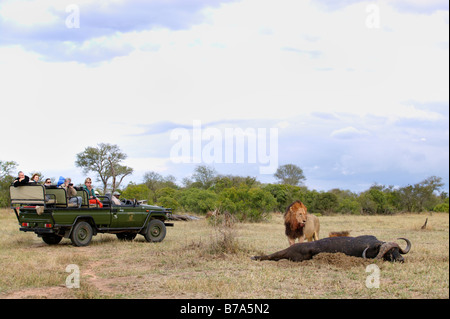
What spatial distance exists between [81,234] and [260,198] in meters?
14.2

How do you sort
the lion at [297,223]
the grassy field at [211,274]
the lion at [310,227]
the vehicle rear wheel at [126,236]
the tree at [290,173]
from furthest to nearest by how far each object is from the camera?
the tree at [290,173], the vehicle rear wheel at [126,236], the lion at [310,227], the lion at [297,223], the grassy field at [211,274]

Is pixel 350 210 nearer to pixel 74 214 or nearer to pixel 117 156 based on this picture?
pixel 117 156

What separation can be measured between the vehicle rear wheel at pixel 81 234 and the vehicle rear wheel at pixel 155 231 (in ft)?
6.25

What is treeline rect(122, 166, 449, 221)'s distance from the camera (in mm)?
27031

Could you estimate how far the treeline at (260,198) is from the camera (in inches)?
1064

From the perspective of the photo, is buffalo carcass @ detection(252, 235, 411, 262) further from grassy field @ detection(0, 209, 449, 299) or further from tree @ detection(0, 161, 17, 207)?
tree @ detection(0, 161, 17, 207)

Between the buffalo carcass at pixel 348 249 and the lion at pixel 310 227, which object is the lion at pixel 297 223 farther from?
the buffalo carcass at pixel 348 249

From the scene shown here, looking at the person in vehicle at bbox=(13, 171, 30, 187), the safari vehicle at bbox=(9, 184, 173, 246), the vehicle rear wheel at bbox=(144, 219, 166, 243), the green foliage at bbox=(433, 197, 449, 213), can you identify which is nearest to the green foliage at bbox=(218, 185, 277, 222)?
the vehicle rear wheel at bbox=(144, 219, 166, 243)

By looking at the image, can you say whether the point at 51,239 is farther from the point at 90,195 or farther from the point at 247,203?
the point at 247,203

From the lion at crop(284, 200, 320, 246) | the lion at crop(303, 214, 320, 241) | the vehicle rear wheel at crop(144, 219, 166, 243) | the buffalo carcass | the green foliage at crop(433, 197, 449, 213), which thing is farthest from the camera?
the green foliage at crop(433, 197, 449, 213)

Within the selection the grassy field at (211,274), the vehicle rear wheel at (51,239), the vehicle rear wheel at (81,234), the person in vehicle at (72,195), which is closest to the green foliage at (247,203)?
the vehicle rear wheel at (51,239)
